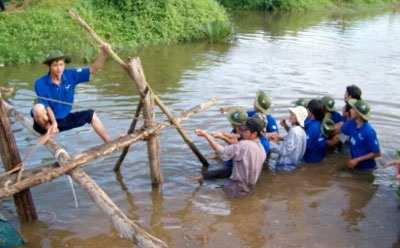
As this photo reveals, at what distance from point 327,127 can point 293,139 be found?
0.96 m

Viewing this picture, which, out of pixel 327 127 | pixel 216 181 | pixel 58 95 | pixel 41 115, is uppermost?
pixel 58 95

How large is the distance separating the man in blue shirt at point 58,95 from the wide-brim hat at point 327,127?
11.4ft

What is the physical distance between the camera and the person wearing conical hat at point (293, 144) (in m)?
6.69

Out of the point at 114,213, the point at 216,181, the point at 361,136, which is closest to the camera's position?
the point at 114,213

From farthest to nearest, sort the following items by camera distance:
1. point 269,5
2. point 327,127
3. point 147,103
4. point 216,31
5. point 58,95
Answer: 1. point 269,5
2. point 216,31
3. point 327,127
4. point 147,103
5. point 58,95

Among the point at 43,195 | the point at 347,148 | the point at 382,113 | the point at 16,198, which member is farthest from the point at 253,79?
the point at 16,198

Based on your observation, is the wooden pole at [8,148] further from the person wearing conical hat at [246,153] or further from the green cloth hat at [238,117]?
the green cloth hat at [238,117]

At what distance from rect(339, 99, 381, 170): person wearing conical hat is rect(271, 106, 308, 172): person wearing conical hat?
68cm

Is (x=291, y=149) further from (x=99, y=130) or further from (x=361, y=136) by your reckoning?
(x=99, y=130)

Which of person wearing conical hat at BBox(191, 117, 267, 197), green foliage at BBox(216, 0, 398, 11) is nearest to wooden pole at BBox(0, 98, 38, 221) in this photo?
person wearing conical hat at BBox(191, 117, 267, 197)

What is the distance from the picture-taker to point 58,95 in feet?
18.7

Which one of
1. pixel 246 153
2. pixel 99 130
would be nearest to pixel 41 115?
pixel 99 130

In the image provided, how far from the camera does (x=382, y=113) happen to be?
976 cm

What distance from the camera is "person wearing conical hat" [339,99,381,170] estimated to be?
6434 mm
